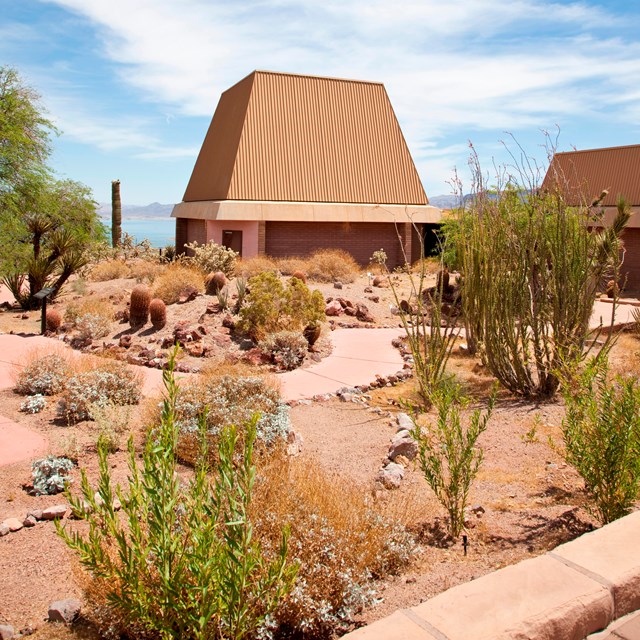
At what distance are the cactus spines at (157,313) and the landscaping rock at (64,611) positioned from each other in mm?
8915

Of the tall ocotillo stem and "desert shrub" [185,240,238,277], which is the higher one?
the tall ocotillo stem

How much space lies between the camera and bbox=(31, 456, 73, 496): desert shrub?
5.21 meters

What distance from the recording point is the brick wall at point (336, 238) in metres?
26.0

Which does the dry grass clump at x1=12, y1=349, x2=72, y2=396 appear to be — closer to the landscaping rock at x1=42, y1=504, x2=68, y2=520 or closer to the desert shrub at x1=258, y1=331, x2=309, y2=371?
the desert shrub at x1=258, y1=331, x2=309, y2=371

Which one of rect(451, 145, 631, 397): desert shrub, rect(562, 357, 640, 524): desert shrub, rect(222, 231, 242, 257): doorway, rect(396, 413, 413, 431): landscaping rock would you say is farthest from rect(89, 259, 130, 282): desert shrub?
rect(562, 357, 640, 524): desert shrub

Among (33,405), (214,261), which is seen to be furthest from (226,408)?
(214,261)

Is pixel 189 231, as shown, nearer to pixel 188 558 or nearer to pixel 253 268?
pixel 253 268

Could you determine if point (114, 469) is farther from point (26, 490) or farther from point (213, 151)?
point (213, 151)

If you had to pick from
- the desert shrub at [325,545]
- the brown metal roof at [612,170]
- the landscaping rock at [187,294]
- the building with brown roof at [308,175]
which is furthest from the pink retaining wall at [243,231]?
the desert shrub at [325,545]

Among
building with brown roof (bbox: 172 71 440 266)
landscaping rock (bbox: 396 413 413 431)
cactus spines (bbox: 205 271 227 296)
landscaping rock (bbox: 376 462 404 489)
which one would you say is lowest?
landscaping rock (bbox: 396 413 413 431)

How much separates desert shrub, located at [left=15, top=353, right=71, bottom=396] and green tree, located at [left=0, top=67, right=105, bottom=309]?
8238 mm

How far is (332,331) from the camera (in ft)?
43.4

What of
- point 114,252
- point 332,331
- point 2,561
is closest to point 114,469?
point 2,561

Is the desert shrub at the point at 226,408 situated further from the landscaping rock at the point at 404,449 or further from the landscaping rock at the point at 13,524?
the landscaping rock at the point at 13,524
